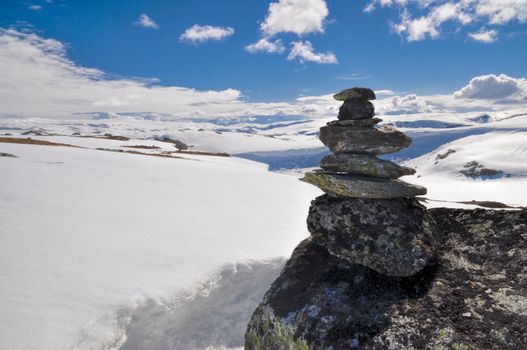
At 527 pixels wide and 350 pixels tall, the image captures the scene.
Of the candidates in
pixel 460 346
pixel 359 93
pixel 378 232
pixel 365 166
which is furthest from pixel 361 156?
pixel 460 346

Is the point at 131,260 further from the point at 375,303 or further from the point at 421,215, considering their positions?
the point at 421,215

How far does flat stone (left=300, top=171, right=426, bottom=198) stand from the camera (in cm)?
1050

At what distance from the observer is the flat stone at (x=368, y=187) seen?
413 inches

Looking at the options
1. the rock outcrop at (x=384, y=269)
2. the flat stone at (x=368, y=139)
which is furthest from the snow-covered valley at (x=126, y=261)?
the flat stone at (x=368, y=139)

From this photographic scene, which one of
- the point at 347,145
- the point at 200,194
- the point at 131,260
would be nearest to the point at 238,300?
the point at 131,260

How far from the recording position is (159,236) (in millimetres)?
13766

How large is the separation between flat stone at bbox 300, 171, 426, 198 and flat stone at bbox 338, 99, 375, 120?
1995 millimetres

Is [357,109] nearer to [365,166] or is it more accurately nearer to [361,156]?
[361,156]

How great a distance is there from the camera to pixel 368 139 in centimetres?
1105

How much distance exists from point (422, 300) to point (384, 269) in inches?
50.6

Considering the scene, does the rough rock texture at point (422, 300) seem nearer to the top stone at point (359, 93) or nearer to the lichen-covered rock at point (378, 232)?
the lichen-covered rock at point (378, 232)

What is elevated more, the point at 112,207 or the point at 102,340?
the point at 112,207

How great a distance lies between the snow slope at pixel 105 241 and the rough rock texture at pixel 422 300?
136 inches

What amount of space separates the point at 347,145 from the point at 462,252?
456cm
